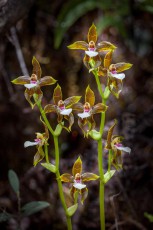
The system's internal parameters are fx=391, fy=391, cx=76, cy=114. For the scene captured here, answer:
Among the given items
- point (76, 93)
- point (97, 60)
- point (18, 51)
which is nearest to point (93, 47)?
point (97, 60)

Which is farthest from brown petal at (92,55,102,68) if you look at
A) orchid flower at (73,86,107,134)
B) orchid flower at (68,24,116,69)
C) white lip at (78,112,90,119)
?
white lip at (78,112,90,119)

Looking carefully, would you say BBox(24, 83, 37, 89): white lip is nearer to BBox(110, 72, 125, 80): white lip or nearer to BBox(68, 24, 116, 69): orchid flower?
BBox(68, 24, 116, 69): orchid flower

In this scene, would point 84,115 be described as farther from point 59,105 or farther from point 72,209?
point 72,209

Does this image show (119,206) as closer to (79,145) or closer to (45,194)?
(45,194)

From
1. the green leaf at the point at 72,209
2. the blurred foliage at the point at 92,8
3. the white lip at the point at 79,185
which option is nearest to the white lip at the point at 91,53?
the white lip at the point at 79,185

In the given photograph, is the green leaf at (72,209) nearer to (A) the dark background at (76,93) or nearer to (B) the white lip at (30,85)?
(B) the white lip at (30,85)

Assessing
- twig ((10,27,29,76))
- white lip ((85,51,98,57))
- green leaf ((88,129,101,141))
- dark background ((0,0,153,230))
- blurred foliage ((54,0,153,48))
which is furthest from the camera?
blurred foliage ((54,0,153,48))

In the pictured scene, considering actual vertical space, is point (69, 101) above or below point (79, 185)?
above

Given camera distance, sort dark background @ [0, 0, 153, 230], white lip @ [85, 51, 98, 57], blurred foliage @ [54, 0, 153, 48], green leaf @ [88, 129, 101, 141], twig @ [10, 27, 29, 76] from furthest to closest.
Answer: blurred foliage @ [54, 0, 153, 48], twig @ [10, 27, 29, 76], dark background @ [0, 0, 153, 230], green leaf @ [88, 129, 101, 141], white lip @ [85, 51, 98, 57]

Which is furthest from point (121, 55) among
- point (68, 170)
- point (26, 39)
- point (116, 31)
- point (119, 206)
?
point (119, 206)
